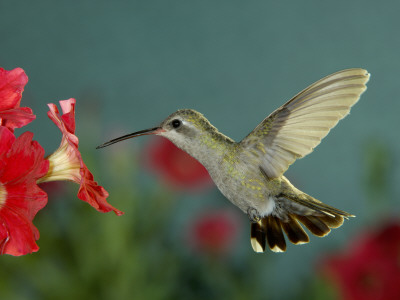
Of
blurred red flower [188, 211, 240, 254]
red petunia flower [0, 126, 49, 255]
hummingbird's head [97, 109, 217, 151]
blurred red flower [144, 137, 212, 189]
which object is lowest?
blurred red flower [188, 211, 240, 254]

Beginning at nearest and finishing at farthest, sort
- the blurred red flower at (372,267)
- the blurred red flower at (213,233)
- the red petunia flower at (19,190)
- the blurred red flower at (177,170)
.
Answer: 1. the red petunia flower at (19,190)
2. the blurred red flower at (372,267)
3. the blurred red flower at (177,170)
4. the blurred red flower at (213,233)

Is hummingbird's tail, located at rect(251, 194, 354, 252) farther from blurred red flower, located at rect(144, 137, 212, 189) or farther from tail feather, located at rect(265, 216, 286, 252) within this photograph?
blurred red flower, located at rect(144, 137, 212, 189)

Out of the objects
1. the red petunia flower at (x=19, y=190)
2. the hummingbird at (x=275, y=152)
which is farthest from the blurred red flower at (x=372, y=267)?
the red petunia flower at (x=19, y=190)

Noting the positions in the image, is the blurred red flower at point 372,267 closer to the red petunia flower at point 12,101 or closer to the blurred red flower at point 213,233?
the blurred red flower at point 213,233

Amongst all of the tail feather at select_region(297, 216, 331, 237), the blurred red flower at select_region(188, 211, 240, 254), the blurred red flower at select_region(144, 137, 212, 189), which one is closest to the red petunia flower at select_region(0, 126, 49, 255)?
the tail feather at select_region(297, 216, 331, 237)

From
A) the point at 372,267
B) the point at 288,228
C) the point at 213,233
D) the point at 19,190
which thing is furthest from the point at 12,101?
the point at 213,233

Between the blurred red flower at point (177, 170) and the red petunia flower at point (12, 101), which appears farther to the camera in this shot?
the blurred red flower at point (177, 170)
